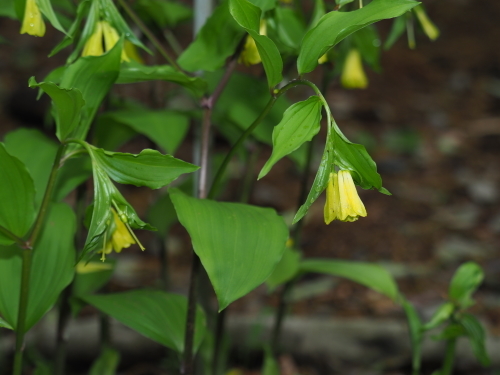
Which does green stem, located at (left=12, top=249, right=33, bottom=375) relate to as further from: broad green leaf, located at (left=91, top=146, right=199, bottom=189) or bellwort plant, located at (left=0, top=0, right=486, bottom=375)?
broad green leaf, located at (left=91, top=146, right=199, bottom=189)

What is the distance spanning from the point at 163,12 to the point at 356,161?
0.99m

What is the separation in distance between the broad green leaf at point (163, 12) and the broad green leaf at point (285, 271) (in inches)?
32.3

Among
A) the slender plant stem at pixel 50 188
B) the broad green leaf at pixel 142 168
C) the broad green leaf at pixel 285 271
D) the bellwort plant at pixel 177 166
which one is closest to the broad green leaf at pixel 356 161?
the bellwort plant at pixel 177 166

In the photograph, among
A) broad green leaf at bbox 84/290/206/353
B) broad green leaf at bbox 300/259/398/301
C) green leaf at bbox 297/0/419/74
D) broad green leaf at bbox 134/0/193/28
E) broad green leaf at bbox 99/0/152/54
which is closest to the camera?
green leaf at bbox 297/0/419/74

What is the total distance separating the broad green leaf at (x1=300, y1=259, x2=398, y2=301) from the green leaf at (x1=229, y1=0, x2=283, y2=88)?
0.71 m

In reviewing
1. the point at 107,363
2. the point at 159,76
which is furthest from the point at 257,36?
the point at 107,363

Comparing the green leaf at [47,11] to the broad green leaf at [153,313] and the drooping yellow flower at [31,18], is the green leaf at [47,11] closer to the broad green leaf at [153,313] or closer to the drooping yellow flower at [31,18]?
the drooping yellow flower at [31,18]

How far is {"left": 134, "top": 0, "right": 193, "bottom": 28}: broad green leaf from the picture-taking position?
1.68 metres

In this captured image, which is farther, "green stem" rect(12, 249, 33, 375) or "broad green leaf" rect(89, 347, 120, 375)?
"broad green leaf" rect(89, 347, 120, 375)

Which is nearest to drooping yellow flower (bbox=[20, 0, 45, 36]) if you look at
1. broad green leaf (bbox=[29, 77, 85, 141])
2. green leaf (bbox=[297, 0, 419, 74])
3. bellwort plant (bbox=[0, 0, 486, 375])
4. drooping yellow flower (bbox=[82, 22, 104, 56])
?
bellwort plant (bbox=[0, 0, 486, 375])

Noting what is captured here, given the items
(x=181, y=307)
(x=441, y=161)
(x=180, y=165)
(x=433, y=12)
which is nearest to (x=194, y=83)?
(x=180, y=165)

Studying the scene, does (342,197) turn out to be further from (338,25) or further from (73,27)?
(73,27)

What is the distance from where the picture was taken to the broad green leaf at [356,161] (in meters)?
1.01

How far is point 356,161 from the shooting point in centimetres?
103
